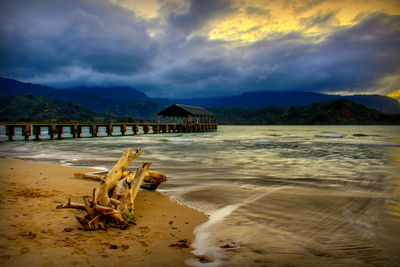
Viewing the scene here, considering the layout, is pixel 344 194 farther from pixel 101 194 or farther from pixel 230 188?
pixel 101 194

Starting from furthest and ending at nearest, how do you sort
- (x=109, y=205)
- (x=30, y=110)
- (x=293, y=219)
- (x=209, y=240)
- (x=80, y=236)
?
(x=30, y=110), (x=293, y=219), (x=109, y=205), (x=209, y=240), (x=80, y=236)

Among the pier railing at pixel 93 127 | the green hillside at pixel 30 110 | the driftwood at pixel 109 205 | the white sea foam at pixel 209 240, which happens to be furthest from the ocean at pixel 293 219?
the green hillside at pixel 30 110

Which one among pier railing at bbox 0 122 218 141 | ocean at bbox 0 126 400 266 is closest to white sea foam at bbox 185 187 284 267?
ocean at bbox 0 126 400 266

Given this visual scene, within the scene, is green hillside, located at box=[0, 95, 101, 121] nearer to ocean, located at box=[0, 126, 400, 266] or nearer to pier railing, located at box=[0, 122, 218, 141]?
pier railing, located at box=[0, 122, 218, 141]

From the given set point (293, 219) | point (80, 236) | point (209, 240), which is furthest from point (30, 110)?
point (293, 219)

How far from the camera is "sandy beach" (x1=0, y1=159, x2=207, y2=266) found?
3.28m

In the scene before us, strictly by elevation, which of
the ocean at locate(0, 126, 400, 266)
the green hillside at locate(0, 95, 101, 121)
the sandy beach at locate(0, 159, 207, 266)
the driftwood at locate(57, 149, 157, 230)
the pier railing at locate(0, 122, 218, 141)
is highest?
the green hillside at locate(0, 95, 101, 121)

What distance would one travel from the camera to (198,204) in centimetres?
618

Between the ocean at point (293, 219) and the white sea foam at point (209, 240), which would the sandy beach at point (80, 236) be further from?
the ocean at point (293, 219)

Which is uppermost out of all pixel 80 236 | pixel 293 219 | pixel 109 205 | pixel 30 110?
pixel 30 110

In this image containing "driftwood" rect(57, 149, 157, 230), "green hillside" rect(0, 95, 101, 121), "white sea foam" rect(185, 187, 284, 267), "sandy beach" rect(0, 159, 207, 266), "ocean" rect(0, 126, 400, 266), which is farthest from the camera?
"green hillside" rect(0, 95, 101, 121)

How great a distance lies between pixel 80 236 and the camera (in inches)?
154

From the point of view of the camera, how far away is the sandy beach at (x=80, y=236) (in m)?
3.28

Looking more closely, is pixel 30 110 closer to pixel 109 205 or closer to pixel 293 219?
pixel 109 205
